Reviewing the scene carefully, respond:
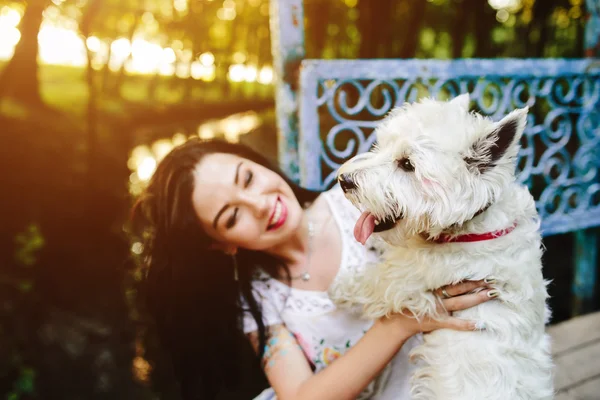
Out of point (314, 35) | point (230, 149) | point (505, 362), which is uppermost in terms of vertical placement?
point (314, 35)

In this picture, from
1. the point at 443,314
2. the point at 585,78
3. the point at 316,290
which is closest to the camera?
the point at 443,314

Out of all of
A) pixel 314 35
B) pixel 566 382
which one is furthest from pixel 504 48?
pixel 566 382

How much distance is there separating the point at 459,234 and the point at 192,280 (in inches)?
48.7

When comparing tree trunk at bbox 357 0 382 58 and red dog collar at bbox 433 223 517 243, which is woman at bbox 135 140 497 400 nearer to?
red dog collar at bbox 433 223 517 243

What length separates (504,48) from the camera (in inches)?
340

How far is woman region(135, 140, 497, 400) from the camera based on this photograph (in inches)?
74.7

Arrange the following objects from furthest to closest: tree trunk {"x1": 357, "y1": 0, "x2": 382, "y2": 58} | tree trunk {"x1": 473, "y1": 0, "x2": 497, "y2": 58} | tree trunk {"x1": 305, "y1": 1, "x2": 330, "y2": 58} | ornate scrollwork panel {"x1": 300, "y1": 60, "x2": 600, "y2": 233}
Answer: tree trunk {"x1": 473, "y1": 0, "x2": 497, "y2": 58}, tree trunk {"x1": 305, "y1": 1, "x2": 330, "y2": 58}, tree trunk {"x1": 357, "y1": 0, "x2": 382, "y2": 58}, ornate scrollwork panel {"x1": 300, "y1": 60, "x2": 600, "y2": 233}

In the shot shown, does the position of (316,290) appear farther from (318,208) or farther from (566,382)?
(566,382)

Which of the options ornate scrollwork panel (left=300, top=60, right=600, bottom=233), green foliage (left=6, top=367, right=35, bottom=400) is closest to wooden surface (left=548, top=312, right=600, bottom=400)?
ornate scrollwork panel (left=300, top=60, right=600, bottom=233)

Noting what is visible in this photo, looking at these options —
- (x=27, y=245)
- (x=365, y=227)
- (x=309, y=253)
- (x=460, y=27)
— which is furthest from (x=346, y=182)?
(x=460, y=27)

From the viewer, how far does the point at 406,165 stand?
142cm

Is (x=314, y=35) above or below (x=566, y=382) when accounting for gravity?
above

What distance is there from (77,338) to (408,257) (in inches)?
137

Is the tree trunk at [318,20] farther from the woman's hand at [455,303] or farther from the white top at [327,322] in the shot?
the woman's hand at [455,303]
